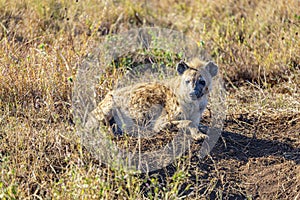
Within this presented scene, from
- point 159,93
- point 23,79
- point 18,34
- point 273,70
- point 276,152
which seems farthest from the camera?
point 18,34

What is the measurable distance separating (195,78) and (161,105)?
1.55 ft

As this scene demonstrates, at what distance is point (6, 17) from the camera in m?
8.83

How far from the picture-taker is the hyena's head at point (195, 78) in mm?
6016

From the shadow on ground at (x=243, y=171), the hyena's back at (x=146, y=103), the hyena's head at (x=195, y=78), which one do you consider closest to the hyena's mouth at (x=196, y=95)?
the hyena's head at (x=195, y=78)

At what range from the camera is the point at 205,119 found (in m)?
6.57

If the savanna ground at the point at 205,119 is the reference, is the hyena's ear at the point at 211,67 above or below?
above

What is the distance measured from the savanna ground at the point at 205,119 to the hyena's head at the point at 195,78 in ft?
1.70

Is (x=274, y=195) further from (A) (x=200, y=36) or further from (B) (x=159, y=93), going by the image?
(A) (x=200, y=36)

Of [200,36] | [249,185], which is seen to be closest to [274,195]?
[249,185]

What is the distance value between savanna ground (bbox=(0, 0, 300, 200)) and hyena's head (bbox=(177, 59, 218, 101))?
0.52 metres

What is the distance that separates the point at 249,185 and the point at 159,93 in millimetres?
1434

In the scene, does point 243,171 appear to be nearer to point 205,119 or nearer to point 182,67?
point 205,119

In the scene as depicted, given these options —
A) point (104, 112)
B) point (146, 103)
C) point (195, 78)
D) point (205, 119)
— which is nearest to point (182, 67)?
point (195, 78)

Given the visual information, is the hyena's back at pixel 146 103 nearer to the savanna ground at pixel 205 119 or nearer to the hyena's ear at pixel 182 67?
the hyena's ear at pixel 182 67
